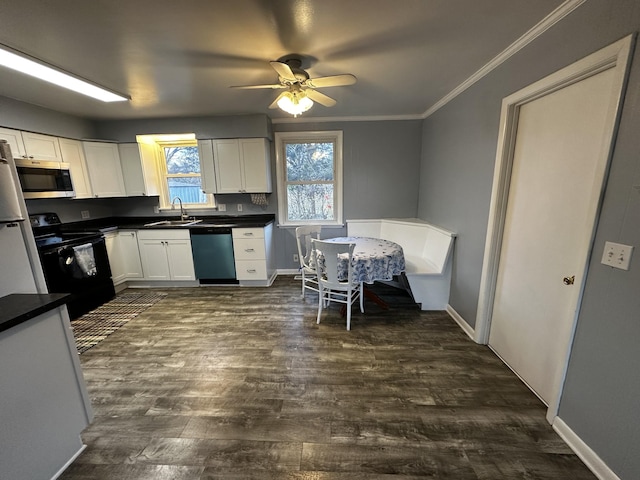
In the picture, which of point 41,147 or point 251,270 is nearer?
point 41,147

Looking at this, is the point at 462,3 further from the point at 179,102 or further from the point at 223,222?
the point at 223,222

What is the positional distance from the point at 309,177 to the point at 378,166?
3.66 ft

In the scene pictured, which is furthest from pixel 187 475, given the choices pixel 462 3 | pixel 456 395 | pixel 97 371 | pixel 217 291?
pixel 462 3

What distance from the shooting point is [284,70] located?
1.75 meters

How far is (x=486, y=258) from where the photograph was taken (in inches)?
86.4

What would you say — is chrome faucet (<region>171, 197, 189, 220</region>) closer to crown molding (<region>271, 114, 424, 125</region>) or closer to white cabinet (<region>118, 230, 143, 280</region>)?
white cabinet (<region>118, 230, 143, 280</region>)

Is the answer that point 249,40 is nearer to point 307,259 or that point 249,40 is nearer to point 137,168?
point 307,259

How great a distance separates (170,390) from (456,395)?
209cm

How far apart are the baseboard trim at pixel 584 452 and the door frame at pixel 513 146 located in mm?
59

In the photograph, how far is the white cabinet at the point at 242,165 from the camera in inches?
142

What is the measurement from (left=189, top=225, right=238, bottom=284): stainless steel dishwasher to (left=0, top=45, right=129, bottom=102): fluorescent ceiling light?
5.73 ft

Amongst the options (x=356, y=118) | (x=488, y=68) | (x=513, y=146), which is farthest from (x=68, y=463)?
(x=356, y=118)

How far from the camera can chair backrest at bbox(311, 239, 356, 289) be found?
239cm

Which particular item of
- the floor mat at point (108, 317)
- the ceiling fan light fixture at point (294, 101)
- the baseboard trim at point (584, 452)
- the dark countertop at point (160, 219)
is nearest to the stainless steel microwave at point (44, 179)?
the dark countertop at point (160, 219)
